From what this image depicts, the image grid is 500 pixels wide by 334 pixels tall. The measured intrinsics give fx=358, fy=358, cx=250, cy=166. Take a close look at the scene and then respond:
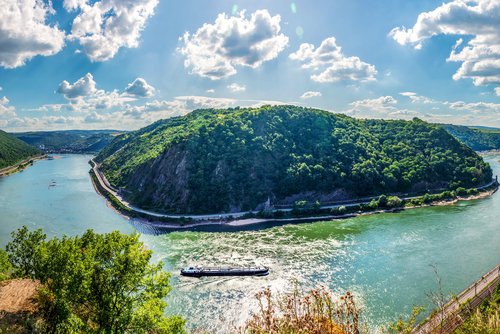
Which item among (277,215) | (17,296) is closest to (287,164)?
(277,215)

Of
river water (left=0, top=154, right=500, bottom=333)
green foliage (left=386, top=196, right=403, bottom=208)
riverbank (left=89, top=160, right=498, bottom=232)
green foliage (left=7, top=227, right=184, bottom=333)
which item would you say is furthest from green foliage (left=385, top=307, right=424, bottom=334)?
green foliage (left=386, top=196, right=403, bottom=208)

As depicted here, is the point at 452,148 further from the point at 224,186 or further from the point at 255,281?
the point at 255,281

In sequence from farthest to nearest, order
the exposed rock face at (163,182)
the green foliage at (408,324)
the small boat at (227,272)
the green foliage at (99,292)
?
the exposed rock face at (163,182) → the small boat at (227,272) → the green foliage at (99,292) → the green foliage at (408,324)

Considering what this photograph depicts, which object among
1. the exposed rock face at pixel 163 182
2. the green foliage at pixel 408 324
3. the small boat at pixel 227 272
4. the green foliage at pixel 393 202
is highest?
the green foliage at pixel 408 324

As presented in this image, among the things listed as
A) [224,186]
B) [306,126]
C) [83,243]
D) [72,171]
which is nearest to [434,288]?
[83,243]

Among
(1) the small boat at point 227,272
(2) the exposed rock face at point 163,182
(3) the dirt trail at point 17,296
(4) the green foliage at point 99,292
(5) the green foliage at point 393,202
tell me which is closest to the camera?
(3) the dirt trail at point 17,296

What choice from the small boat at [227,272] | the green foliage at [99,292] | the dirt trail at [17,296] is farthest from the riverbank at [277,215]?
the dirt trail at [17,296]

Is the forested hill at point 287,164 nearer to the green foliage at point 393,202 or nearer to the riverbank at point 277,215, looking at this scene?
the riverbank at point 277,215
